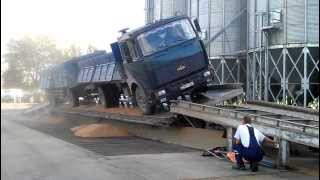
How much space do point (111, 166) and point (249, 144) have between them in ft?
9.30

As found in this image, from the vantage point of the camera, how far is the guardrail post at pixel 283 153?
35.0 ft

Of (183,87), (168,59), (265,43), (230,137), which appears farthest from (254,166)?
(265,43)

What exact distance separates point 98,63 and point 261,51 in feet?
26.1

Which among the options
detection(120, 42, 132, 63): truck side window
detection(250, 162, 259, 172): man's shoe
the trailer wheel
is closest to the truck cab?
detection(120, 42, 132, 63): truck side window

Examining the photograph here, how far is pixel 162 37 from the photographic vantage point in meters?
17.5

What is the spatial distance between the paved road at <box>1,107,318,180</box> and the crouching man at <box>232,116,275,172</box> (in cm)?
25

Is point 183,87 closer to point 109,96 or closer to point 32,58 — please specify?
point 109,96

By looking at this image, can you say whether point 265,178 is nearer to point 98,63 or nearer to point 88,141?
point 88,141

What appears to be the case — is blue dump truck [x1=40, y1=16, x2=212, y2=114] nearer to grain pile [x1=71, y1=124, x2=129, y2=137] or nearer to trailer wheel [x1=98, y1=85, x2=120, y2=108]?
grain pile [x1=71, y1=124, x2=129, y2=137]

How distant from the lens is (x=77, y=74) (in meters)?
28.6

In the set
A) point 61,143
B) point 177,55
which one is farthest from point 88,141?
point 177,55

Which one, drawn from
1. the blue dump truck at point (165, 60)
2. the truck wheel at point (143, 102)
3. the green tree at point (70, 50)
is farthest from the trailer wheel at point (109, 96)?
the green tree at point (70, 50)

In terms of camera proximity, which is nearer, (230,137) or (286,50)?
(230,137)

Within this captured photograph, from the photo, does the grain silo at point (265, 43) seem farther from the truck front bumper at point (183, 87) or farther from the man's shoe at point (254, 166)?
the man's shoe at point (254, 166)
